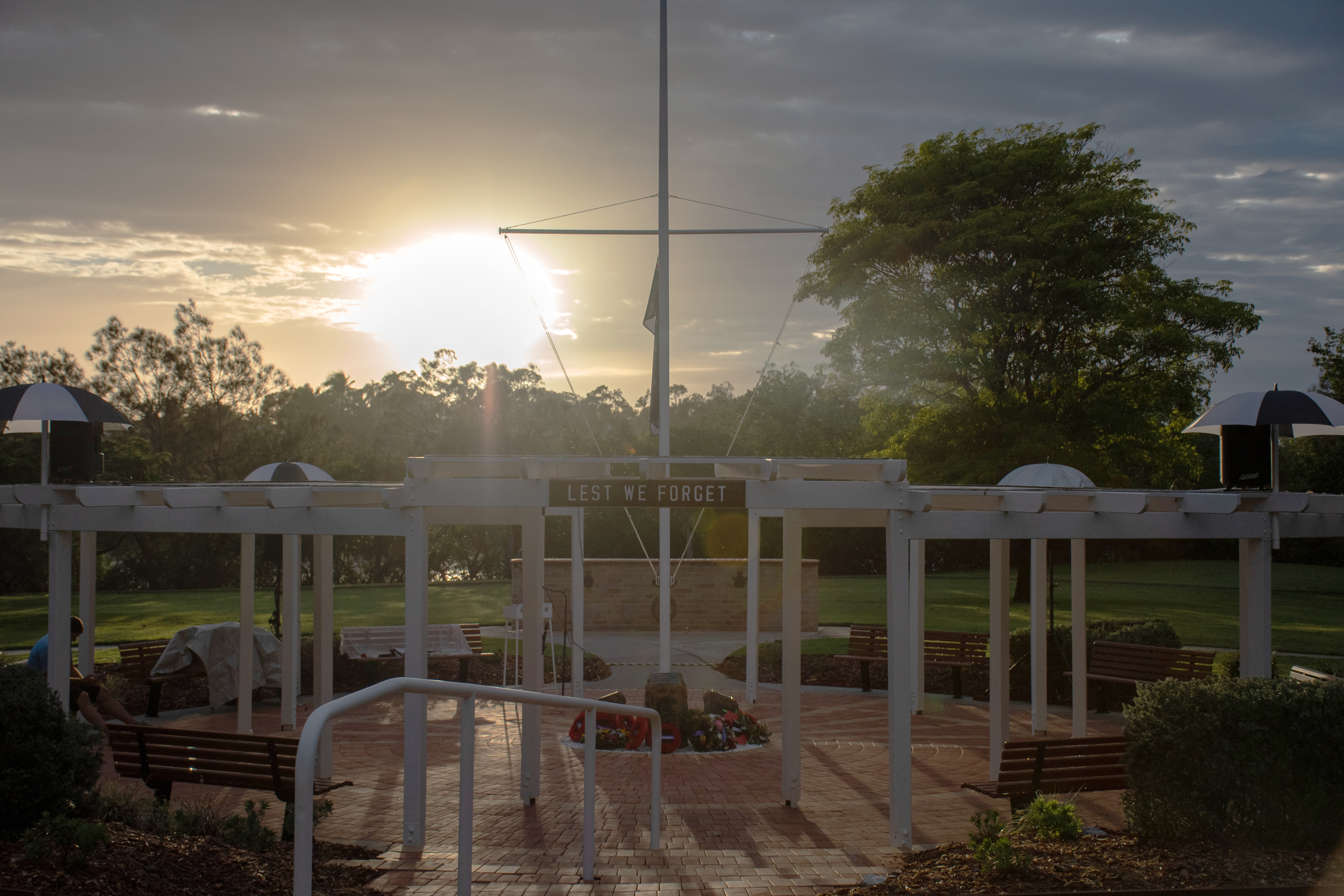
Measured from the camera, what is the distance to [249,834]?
19.0 feet

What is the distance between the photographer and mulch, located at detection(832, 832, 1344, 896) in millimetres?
5086

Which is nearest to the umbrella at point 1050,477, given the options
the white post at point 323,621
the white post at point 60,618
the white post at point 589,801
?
the white post at point 589,801

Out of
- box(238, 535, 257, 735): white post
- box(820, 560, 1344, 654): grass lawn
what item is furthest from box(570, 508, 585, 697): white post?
box(820, 560, 1344, 654): grass lawn

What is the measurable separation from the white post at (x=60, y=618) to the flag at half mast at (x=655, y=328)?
5814mm

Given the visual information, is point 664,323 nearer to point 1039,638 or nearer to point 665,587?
point 665,587

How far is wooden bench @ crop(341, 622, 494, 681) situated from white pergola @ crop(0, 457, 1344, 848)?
4.15 m

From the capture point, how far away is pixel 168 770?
7301 mm

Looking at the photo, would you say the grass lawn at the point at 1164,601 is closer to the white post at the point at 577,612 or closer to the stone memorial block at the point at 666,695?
the white post at the point at 577,612

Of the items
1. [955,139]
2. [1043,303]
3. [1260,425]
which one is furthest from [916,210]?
[1260,425]

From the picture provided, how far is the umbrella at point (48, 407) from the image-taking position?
27.0 feet

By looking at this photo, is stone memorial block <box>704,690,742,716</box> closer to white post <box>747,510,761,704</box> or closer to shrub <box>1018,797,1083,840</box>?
white post <box>747,510,761,704</box>

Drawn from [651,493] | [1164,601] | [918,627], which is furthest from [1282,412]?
[1164,601]

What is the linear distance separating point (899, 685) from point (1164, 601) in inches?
867

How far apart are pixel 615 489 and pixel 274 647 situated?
8.03 meters
